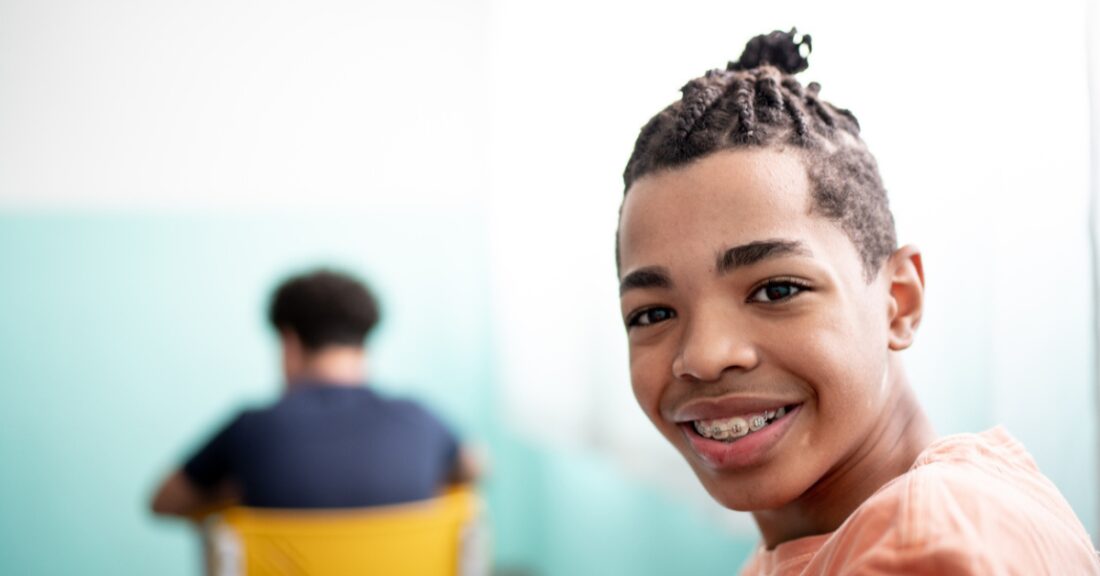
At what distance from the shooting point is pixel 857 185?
814mm

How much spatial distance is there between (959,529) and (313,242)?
3312mm

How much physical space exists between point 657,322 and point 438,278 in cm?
302

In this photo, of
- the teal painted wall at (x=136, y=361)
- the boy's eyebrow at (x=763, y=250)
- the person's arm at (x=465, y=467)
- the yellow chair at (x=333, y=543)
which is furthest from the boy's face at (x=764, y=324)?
the teal painted wall at (x=136, y=361)

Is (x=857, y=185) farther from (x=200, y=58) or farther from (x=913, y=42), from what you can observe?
(x=200, y=58)

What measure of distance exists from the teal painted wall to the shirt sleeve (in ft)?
A: 4.23

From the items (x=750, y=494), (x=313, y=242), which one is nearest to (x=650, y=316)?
(x=750, y=494)

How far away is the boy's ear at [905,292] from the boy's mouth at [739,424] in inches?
5.8

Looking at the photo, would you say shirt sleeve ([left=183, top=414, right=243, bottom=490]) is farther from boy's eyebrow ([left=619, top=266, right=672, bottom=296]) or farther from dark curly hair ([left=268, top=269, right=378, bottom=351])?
boy's eyebrow ([left=619, top=266, right=672, bottom=296])

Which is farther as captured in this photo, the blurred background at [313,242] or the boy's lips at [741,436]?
the blurred background at [313,242]

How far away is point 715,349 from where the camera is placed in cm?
74

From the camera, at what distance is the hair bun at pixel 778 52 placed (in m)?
0.90

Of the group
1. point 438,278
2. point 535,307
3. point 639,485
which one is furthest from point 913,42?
point 438,278

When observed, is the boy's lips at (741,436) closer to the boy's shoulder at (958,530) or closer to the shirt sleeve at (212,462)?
the boy's shoulder at (958,530)

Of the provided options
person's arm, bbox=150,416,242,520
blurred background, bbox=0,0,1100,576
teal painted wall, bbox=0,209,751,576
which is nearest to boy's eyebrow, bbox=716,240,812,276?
blurred background, bbox=0,0,1100,576
